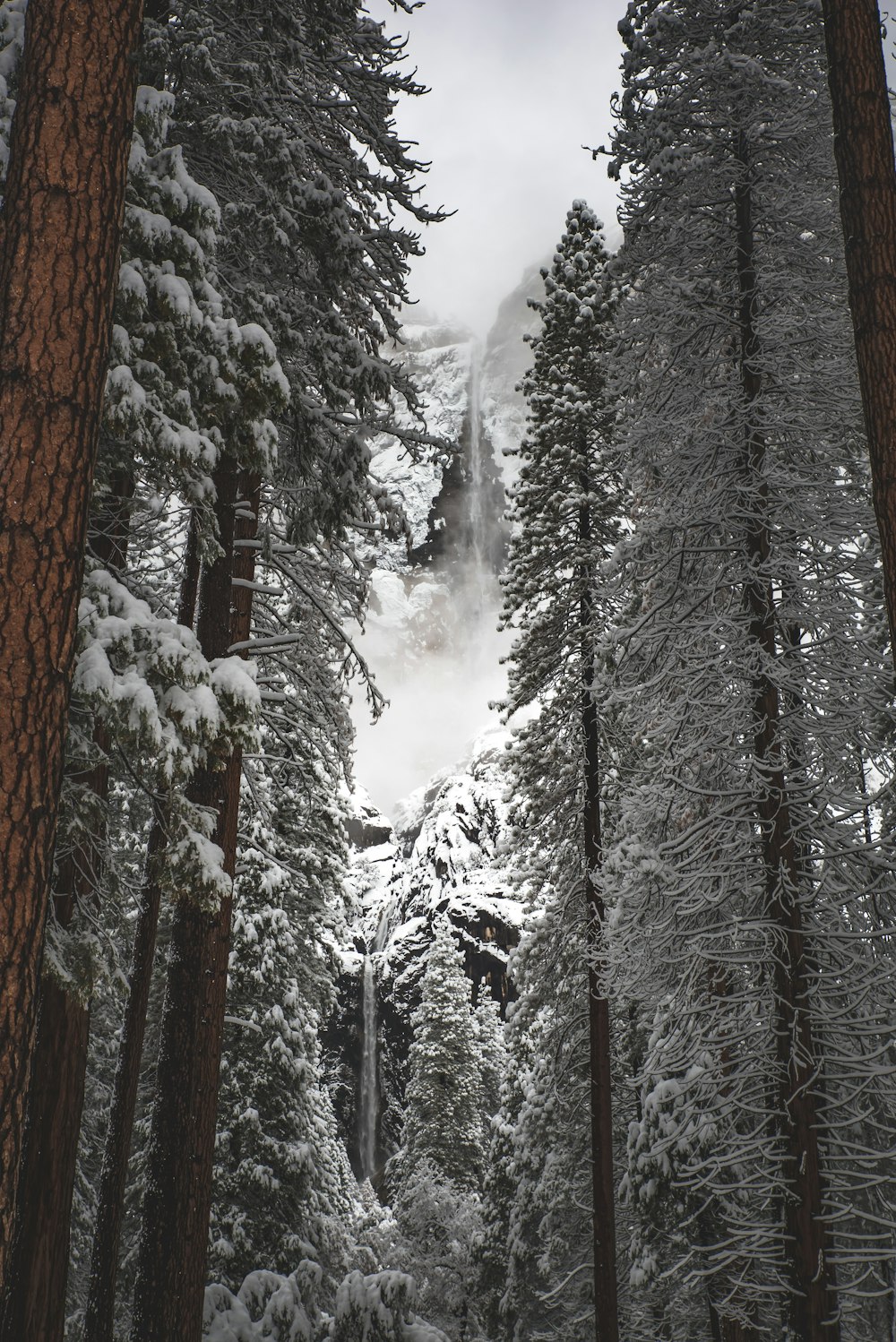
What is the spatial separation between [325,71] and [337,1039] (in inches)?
2739

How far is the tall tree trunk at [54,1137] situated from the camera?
5.53 meters

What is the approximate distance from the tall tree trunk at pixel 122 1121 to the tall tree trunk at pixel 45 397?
565cm

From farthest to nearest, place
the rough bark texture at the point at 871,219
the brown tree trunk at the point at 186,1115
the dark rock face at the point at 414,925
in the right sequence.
A: the dark rock face at the point at 414,925, the brown tree trunk at the point at 186,1115, the rough bark texture at the point at 871,219

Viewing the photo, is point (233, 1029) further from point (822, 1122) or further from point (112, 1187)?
point (822, 1122)

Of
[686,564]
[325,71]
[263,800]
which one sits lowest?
[263,800]

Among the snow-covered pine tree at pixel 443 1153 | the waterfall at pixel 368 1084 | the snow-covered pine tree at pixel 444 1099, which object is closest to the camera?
the snow-covered pine tree at pixel 443 1153

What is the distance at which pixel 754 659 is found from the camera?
6.66 meters

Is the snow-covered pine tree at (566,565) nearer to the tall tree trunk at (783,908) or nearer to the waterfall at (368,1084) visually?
the tall tree trunk at (783,908)

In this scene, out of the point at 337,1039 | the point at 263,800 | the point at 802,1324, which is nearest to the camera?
the point at 802,1324

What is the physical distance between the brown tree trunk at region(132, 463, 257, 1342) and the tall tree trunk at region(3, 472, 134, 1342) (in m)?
0.59

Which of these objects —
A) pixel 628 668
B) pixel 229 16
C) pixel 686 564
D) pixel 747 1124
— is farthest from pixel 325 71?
pixel 747 1124

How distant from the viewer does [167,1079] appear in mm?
5934

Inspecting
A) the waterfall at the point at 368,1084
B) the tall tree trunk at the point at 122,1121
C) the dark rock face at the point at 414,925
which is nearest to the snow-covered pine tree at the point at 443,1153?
the tall tree trunk at the point at 122,1121

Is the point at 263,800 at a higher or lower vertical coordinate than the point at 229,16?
lower
